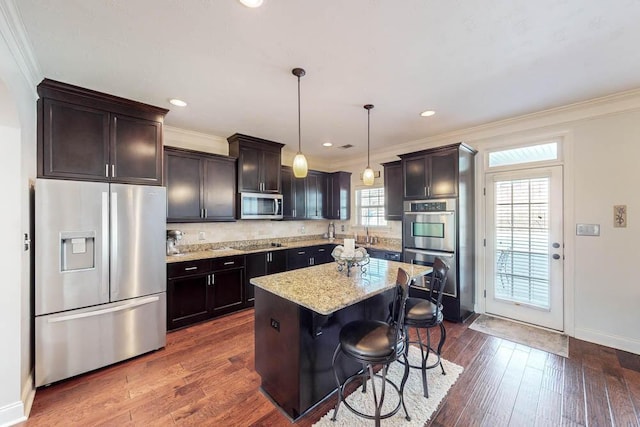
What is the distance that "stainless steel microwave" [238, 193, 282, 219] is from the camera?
4.20m

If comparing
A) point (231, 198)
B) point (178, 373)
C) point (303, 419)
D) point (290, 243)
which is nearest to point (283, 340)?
point (303, 419)

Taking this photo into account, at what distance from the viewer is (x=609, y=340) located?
112 inches

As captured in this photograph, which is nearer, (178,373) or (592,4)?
(592,4)

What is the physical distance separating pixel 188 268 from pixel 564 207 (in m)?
4.68

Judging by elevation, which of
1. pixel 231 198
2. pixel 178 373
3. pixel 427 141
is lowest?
pixel 178 373

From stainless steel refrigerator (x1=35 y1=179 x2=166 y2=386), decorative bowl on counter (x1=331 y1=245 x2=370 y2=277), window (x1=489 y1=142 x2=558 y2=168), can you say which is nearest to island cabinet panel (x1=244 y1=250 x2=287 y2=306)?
stainless steel refrigerator (x1=35 y1=179 x2=166 y2=386)

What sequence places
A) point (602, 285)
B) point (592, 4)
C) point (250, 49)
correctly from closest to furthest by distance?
point (592, 4) → point (250, 49) → point (602, 285)

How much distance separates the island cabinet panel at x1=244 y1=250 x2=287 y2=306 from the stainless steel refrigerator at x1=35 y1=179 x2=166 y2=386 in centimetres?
127

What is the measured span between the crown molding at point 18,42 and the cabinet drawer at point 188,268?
2081mm

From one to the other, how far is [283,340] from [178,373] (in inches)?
50.6

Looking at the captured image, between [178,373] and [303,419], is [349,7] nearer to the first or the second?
[303,419]

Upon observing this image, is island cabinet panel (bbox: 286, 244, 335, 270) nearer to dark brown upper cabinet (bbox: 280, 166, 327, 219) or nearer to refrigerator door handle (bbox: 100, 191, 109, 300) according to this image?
dark brown upper cabinet (bbox: 280, 166, 327, 219)

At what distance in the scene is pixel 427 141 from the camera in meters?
4.31

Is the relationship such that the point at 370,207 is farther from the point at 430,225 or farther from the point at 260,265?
the point at 260,265
